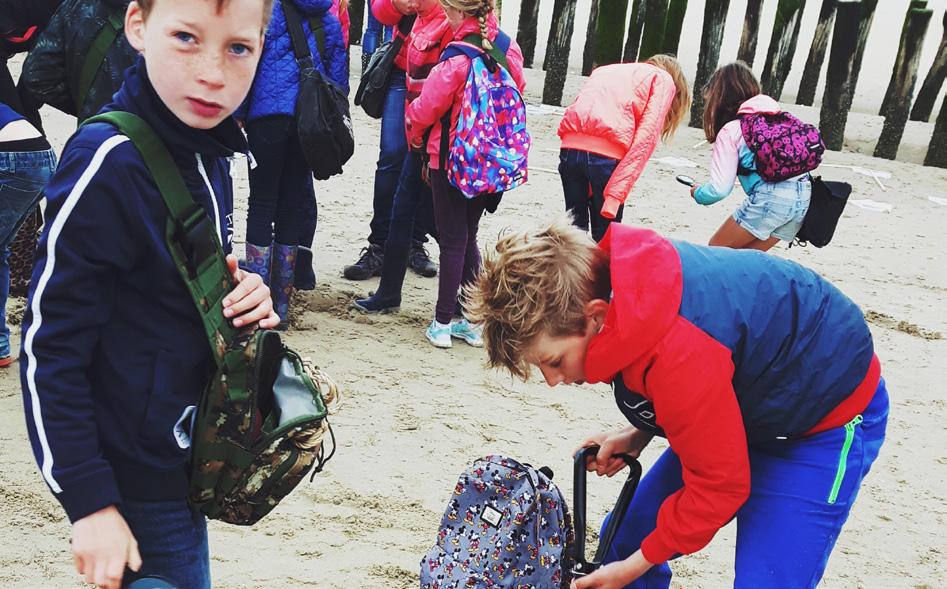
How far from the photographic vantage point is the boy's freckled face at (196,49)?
1.72 m

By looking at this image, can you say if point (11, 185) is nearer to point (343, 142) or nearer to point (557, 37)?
point (343, 142)

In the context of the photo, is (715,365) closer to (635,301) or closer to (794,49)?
(635,301)

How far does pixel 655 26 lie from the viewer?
10508 mm

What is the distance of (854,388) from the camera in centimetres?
237

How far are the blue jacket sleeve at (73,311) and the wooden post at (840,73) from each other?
9.58 m

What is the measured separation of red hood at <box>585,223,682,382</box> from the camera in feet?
6.71

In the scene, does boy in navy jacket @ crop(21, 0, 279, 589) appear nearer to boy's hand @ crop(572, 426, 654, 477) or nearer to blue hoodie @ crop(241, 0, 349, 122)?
boy's hand @ crop(572, 426, 654, 477)

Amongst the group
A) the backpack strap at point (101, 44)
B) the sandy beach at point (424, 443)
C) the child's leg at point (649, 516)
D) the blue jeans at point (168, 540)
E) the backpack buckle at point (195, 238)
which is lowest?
the sandy beach at point (424, 443)

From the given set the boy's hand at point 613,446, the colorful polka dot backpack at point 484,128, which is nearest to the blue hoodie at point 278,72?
the colorful polka dot backpack at point 484,128

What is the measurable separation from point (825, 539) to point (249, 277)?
1470 mm

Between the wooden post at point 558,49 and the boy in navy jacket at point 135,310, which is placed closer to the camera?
the boy in navy jacket at point 135,310

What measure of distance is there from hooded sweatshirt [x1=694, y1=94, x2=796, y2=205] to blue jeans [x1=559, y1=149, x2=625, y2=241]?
56 cm

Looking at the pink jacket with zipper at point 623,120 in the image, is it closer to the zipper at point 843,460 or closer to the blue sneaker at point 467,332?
the blue sneaker at point 467,332

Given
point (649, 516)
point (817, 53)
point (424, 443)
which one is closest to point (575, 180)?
point (424, 443)
